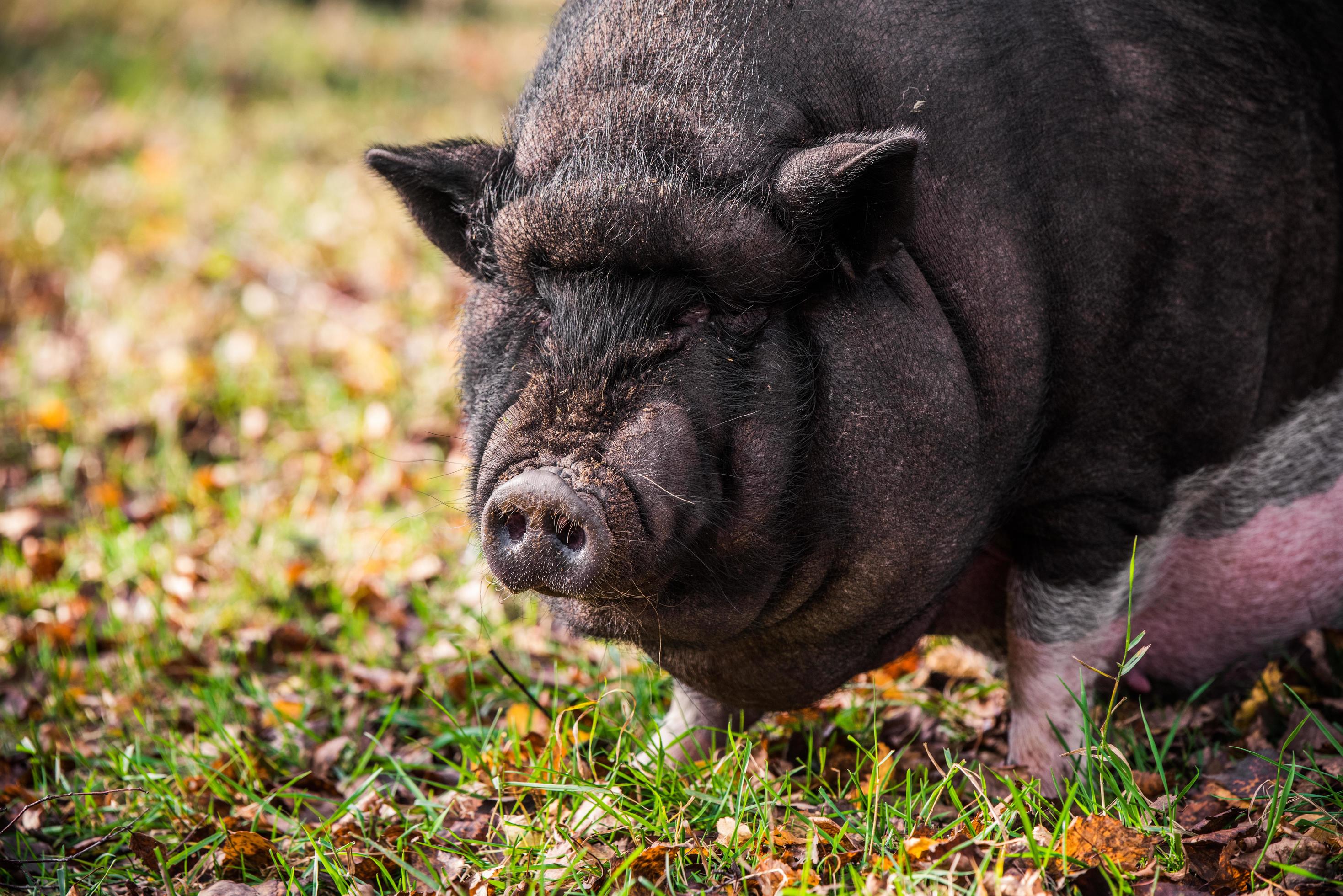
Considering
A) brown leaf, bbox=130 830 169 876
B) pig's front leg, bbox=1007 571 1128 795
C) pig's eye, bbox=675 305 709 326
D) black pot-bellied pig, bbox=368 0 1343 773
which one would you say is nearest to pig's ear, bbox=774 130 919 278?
black pot-bellied pig, bbox=368 0 1343 773

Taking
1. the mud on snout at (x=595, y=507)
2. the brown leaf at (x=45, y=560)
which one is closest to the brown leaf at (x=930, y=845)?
the mud on snout at (x=595, y=507)

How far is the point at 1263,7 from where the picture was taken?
11.0ft

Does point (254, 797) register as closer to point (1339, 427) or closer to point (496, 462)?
point (496, 462)

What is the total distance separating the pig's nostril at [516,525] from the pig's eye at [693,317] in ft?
1.76

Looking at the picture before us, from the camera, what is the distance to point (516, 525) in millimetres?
2520

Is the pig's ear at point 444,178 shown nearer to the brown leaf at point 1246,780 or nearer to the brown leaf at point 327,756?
the brown leaf at point 327,756

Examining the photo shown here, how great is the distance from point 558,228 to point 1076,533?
1.54m

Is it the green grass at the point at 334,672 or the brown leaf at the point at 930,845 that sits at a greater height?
the brown leaf at the point at 930,845

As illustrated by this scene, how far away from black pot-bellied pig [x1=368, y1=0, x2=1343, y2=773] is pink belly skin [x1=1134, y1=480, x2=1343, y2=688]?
0.23m

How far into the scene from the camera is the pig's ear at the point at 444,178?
119 inches

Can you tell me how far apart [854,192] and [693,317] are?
1.39 ft

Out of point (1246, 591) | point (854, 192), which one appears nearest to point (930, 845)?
point (854, 192)

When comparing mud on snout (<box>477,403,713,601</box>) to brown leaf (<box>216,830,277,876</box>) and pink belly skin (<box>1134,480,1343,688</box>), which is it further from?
pink belly skin (<box>1134,480,1343,688</box>)

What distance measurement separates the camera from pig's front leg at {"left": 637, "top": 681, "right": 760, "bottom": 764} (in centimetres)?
342
